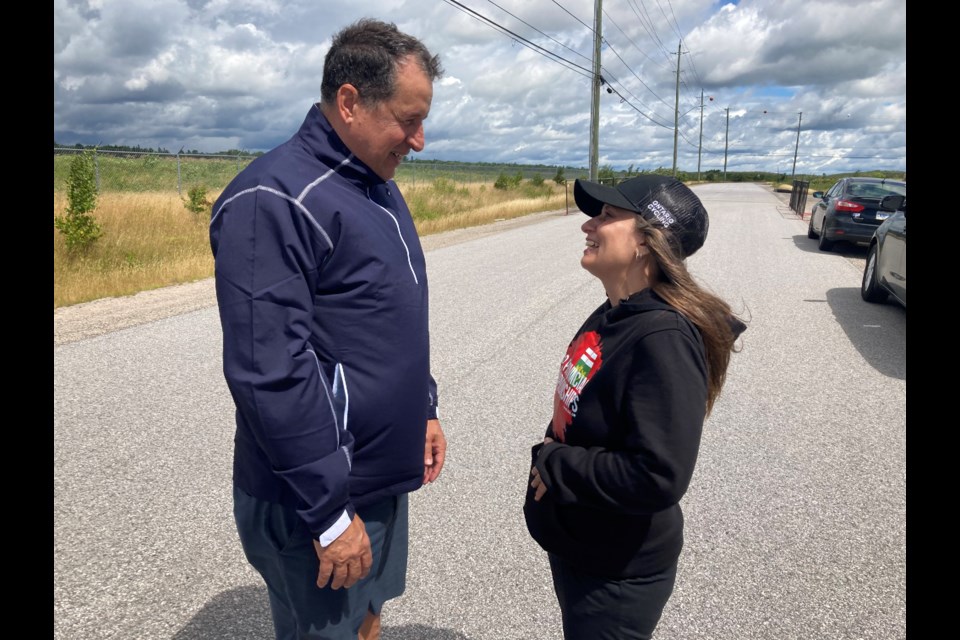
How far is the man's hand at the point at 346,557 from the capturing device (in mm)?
1715

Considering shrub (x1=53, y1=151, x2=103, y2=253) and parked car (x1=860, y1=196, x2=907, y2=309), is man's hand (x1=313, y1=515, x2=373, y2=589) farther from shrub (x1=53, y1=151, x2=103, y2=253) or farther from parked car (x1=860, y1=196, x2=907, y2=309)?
shrub (x1=53, y1=151, x2=103, y2=253)

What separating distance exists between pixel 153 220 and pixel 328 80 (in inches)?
702

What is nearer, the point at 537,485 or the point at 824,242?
the point at 537,485

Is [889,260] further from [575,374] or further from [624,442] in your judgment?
[624,442]

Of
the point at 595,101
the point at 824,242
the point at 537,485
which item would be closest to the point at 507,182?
the point at 595,101

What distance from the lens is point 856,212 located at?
14.6 m

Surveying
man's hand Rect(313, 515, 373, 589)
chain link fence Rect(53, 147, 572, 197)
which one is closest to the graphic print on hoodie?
man's hand Rect(313, 515, 373, 589)

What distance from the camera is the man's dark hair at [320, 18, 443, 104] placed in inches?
70.1

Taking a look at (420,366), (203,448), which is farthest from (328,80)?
(203,448)

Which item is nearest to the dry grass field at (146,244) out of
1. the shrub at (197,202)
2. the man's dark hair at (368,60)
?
the shrub at (197,202)

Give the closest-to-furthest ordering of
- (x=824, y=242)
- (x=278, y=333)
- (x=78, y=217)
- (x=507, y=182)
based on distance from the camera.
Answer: (x=278, y=333)
(x=78, y=217)
(x=824, y=242)
(x=507, y=182)

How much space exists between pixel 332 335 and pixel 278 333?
17 centimetres

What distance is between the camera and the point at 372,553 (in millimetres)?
1925

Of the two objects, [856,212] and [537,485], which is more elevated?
[856,212]
